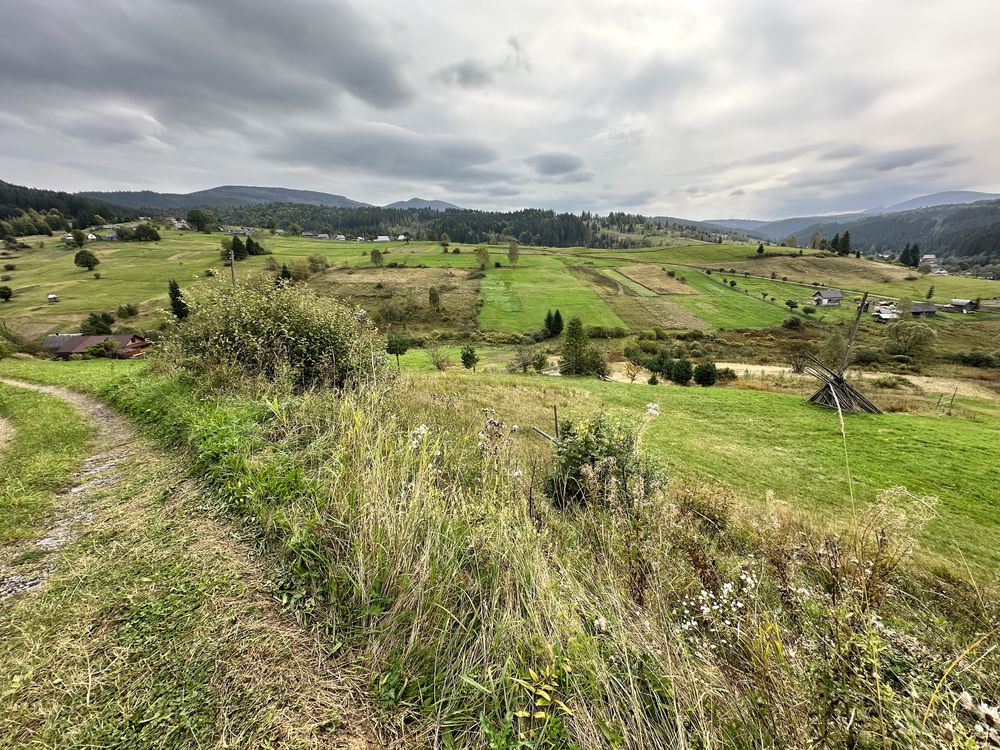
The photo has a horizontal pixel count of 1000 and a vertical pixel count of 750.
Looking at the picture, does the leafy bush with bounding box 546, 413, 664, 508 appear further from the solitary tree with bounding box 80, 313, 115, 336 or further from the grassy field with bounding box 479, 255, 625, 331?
the solitary tree with bounding box 80, 313, 115, 336

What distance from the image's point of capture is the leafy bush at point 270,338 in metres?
8.36

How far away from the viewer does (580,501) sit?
7.15m

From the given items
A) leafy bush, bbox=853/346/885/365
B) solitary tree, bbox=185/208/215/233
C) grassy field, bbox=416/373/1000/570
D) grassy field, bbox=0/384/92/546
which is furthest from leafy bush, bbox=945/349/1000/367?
solitary tree, bbox=185/208/215/233

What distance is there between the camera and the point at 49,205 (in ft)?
454

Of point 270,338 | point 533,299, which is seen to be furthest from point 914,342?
point 270,338

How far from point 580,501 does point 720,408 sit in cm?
1598

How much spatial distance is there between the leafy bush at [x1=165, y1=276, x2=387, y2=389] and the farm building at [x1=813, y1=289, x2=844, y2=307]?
298ft

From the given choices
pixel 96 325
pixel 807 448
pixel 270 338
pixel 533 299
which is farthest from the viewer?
pixel 533 299

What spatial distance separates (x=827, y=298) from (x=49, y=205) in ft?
796

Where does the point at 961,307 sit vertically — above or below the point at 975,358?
above

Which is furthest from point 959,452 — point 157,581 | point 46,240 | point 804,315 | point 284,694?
point 46,240

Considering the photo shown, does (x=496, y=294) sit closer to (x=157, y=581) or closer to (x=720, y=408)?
(x=720, y=408)

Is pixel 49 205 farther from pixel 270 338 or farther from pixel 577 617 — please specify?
pixel 577 617

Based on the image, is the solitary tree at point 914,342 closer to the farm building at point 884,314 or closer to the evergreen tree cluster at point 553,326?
the farm building at point 884,314
